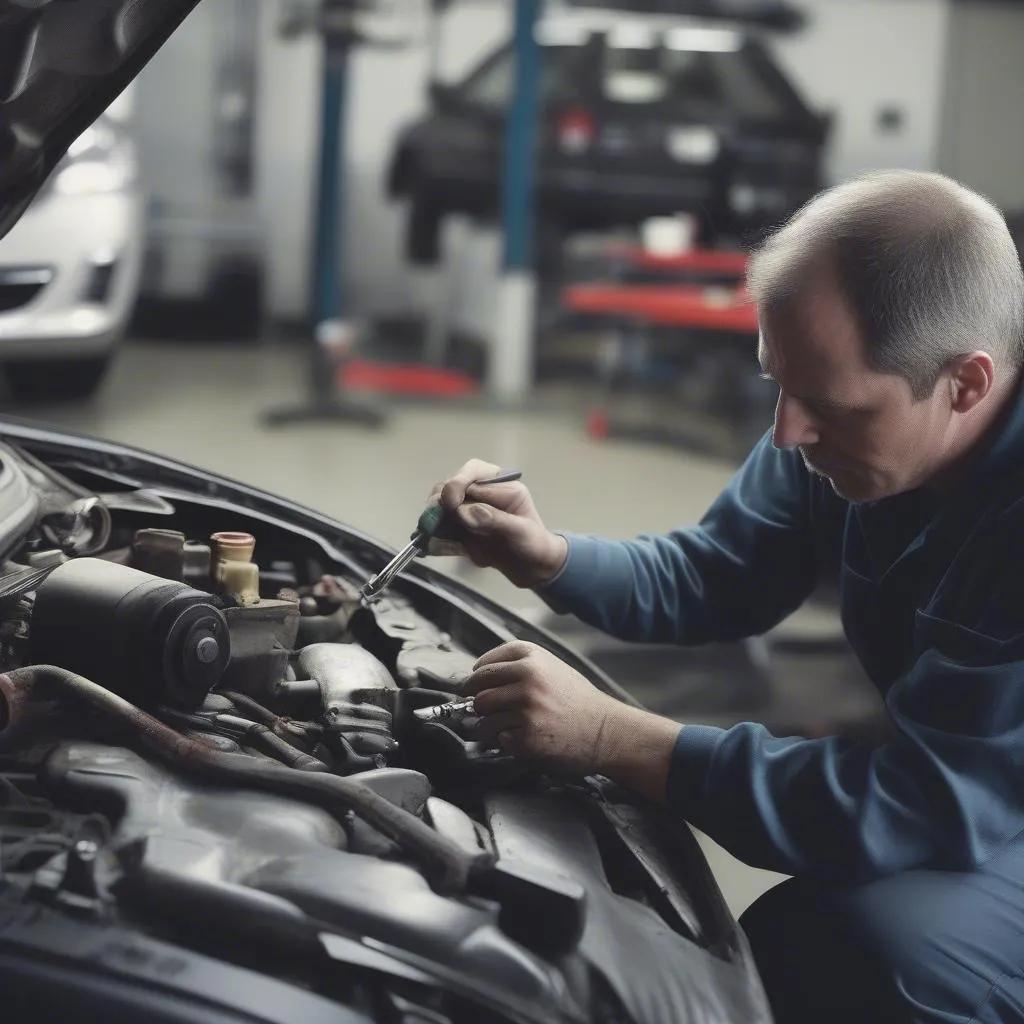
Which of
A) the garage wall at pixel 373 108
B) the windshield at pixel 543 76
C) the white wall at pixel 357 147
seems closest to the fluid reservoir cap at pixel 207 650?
the windshield at pixel 543 76

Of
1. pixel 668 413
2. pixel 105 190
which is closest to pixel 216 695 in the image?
pixel 105 190

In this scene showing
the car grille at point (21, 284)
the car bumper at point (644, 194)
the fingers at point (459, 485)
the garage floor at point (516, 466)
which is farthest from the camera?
the car bumper at point (644, 194)

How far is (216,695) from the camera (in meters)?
1.12

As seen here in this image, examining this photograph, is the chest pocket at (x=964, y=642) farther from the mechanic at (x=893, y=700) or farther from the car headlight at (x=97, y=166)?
the car headlight at (x=97, y=166)

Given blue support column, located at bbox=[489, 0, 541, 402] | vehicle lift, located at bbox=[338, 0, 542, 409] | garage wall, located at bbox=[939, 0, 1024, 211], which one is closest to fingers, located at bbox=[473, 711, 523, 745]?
vehicle lift, located at bbox=[338, 0, 542, 409]

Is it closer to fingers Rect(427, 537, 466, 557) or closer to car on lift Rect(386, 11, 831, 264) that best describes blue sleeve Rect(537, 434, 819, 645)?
fingers Rect(427, 537, 466, 557)

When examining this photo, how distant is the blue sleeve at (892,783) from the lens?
1054 millimetres

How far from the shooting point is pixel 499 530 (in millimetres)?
1411

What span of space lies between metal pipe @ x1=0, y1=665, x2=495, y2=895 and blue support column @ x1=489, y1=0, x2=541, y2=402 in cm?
501

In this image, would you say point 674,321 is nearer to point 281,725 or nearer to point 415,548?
point 415,548

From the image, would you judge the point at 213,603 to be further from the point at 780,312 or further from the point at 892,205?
the point at 892,205

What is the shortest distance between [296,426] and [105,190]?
1368 millimetres

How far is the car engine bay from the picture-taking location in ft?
2.75

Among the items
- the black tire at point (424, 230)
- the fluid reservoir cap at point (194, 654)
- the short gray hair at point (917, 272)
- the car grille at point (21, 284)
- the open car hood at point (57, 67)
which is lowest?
the black tire at point (424, 230)
